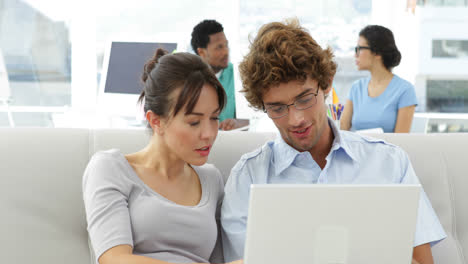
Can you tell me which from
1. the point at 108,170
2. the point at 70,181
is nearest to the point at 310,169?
the point at 108,170

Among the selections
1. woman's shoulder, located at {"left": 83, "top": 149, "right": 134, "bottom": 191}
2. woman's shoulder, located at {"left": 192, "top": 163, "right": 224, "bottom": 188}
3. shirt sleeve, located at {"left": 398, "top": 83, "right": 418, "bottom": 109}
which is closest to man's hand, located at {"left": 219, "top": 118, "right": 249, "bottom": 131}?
shirt sleeve, located at {"left": 398, "top": 83, "right": 418, "bottom": 109}

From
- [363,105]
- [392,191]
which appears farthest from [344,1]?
[392,191]

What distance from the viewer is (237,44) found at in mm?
4988

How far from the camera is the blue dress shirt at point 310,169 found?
1400 mm

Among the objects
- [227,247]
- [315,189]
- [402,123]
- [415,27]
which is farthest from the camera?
[415,27]

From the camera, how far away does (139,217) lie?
4.20ft

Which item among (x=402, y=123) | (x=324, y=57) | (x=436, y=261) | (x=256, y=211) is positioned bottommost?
(x=436, y=261)

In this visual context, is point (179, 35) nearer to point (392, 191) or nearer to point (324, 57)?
point (324, 57)

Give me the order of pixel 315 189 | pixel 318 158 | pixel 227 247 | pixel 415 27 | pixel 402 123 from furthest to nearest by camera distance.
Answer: pixel 415 27 → pixel 402 123 → pixel 318 158 → pixel 227 247 → pixel 315 189

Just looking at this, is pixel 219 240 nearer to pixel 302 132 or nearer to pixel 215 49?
pixel 302 132

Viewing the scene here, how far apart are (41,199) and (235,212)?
21.7 inches

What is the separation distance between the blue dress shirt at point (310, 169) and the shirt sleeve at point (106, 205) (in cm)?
29

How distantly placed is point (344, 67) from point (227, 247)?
3800 millimetres

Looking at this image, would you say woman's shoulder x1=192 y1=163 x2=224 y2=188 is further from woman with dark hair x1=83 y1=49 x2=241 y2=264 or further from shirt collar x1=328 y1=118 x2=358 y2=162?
shirt collar x1=328 y1=118 x2=358 y2=162
